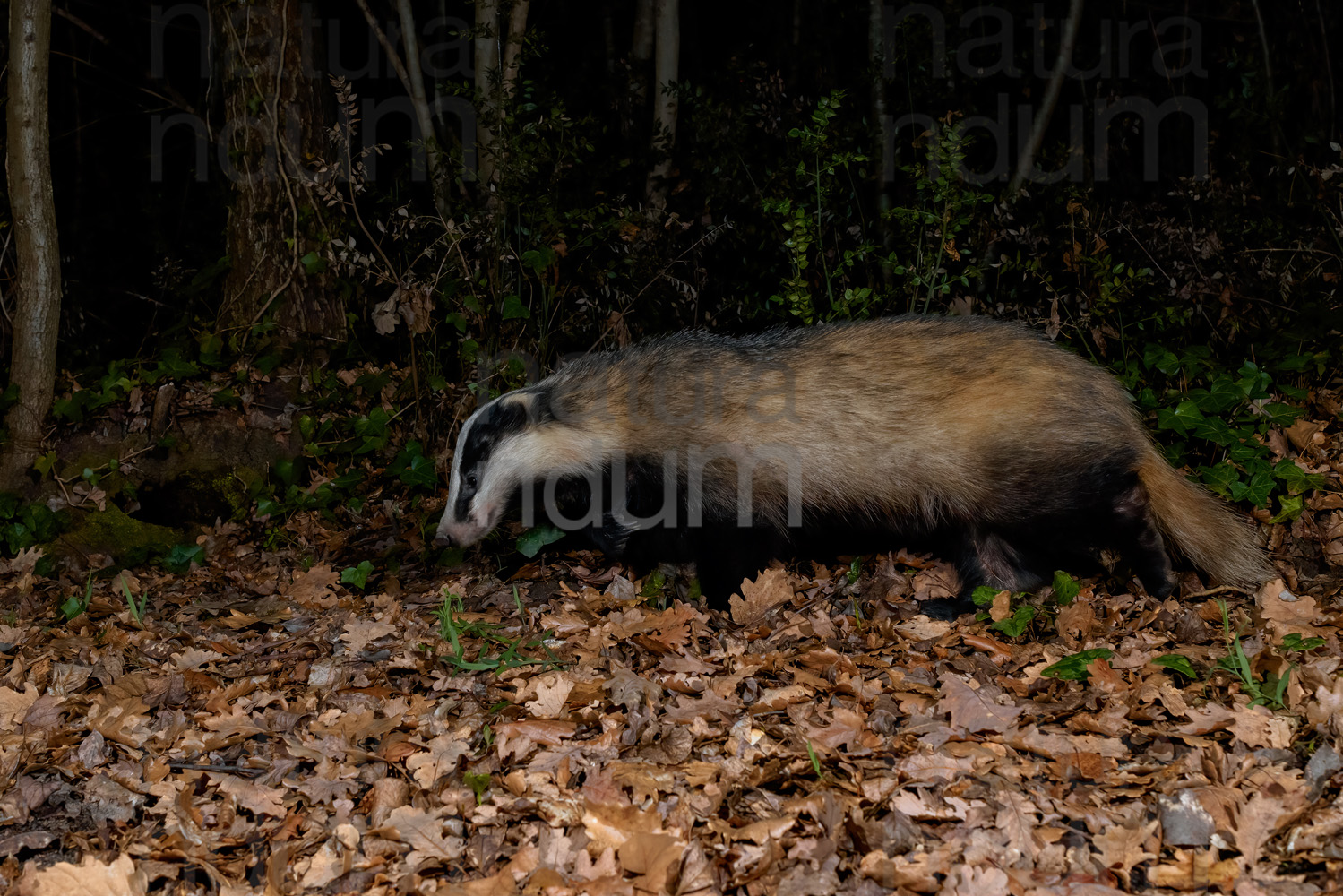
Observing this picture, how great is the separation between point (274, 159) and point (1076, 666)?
18.3 feet

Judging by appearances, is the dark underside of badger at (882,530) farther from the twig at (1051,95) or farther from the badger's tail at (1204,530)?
the twig at (1051,95)

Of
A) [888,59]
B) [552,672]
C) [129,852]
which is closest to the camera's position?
[129,852]

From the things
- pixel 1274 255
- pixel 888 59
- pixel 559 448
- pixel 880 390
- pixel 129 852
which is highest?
pixel 888 59

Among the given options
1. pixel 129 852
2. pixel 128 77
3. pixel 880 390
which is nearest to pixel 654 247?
pixel 880 390

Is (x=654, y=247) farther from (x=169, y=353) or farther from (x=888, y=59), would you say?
(x=169, y=353)

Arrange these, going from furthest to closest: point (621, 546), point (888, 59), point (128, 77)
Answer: point (128, 77), point (888, 59), point (621, 546)

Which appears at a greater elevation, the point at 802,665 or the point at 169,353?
the point at 169,353

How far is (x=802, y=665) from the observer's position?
3814 millimetres

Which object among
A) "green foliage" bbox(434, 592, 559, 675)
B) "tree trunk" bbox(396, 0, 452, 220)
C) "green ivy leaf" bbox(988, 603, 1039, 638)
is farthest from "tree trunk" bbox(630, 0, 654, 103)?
"green ivy leaf" bbox(988, 603, 1039, 638)

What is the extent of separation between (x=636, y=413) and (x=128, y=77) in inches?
295

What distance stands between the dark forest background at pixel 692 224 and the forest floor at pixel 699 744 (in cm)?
154

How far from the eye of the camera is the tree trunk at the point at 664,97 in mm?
6766

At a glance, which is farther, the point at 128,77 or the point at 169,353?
the point at 128,77

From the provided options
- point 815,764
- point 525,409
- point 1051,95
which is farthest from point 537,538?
point 1051,95
